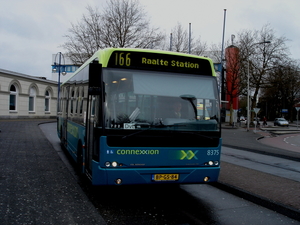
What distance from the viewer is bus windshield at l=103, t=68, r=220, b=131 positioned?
5.64 meters

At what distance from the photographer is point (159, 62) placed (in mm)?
6152

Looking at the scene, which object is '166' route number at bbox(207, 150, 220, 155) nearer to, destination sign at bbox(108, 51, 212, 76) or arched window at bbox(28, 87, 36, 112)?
destination sign at bbox(108, 51, 212, 76)

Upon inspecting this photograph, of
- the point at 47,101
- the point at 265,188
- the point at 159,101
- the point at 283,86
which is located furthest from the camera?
the point at 283,86

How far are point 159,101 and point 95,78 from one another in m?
1.19

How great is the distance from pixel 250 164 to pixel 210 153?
19.5ft

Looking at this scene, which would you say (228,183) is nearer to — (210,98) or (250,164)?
(210,98)

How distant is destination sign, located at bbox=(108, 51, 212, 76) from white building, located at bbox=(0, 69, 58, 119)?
105 ft

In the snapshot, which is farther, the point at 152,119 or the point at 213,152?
the point at 213,152

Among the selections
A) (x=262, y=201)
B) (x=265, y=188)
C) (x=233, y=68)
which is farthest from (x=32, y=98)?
(x=262, y=201)

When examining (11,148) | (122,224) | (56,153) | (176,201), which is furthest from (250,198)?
(11,148)

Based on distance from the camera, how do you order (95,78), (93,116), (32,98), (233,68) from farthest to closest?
1. (233,68)
2. (32,98)
3. (93,116)
4. (95,78)

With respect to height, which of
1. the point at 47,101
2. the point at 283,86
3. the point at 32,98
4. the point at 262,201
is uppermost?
the point at 283,86

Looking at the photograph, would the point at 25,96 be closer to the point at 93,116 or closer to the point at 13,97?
the point at 13,97

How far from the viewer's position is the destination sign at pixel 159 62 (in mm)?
5957
